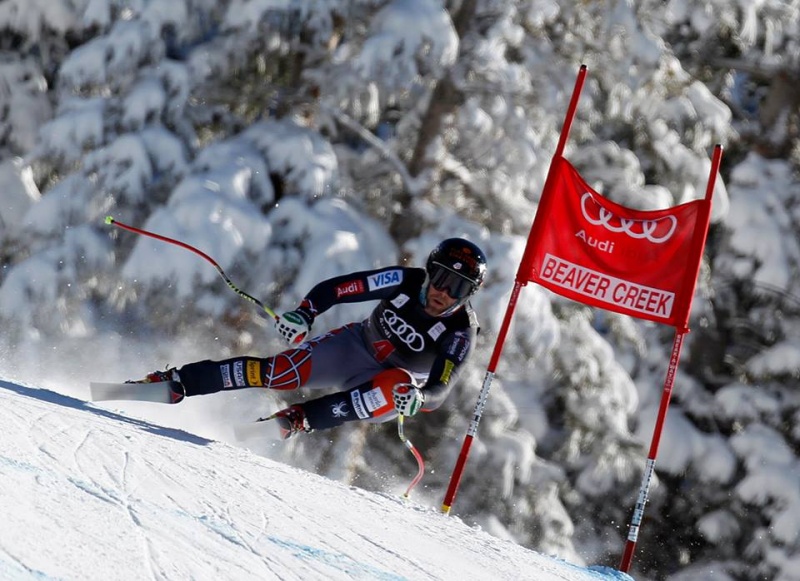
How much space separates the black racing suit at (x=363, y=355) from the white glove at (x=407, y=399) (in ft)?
0.44

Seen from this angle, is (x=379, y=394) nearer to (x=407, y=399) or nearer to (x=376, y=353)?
(x=407, y=399)

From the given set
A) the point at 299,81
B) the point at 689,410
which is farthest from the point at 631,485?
the point at 299,81

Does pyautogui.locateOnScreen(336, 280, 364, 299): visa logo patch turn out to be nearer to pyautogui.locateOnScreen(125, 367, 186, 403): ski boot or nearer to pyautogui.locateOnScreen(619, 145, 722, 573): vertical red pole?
pyautogui.locateOnScreen(125, 367, 186, 403): ski boot

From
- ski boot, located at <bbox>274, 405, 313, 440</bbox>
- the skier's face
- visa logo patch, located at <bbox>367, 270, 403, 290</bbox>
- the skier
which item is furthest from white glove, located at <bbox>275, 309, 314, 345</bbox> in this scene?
the skier's face

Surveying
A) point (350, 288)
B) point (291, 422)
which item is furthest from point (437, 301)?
point (291, 422)

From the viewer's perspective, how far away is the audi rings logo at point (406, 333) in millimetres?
6250

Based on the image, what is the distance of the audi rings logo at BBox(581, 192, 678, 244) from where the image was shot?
6.98 metres

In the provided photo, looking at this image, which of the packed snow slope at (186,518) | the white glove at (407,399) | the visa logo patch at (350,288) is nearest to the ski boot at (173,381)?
the packed snow slope at (186,518)

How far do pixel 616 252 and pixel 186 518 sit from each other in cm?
398

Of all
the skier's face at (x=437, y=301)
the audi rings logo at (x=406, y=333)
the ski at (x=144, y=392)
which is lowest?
the ski at (x=144, y=392)

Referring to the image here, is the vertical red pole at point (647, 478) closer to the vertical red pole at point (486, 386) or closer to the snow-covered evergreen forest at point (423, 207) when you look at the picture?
the vertical red pole at point (486, 386)

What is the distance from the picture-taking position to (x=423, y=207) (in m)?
10.8

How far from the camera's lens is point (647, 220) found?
23.1 ft

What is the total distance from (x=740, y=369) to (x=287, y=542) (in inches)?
483
